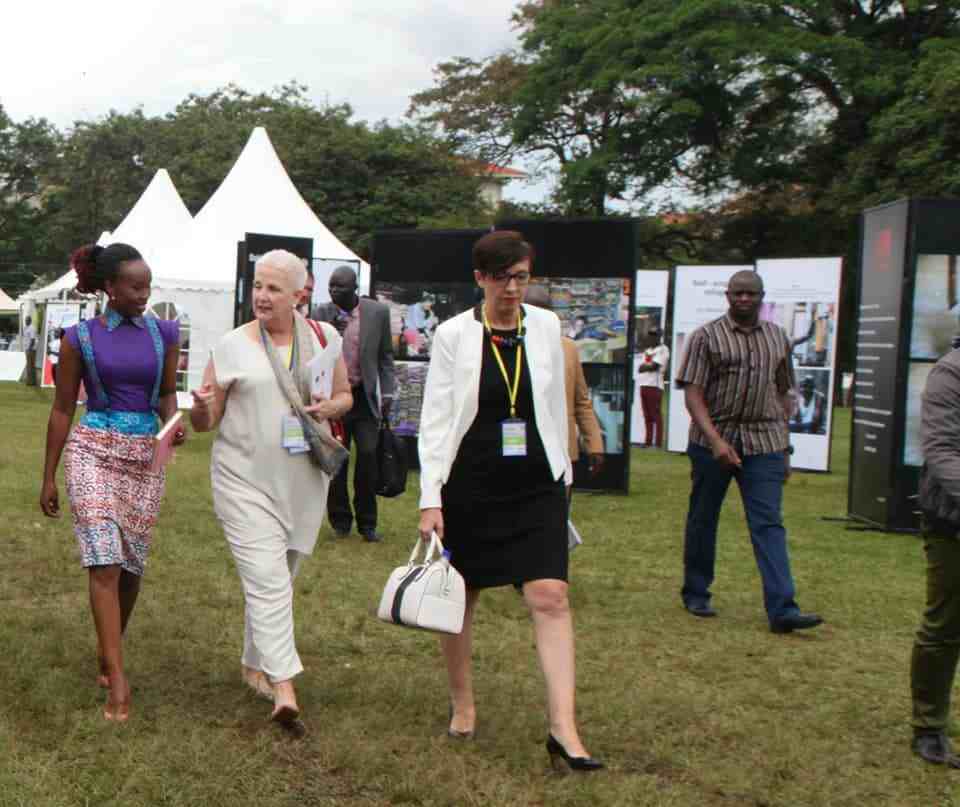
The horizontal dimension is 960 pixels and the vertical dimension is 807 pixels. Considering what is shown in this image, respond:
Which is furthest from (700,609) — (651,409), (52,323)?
Result: (52,323)

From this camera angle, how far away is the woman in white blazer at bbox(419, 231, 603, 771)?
479 cm

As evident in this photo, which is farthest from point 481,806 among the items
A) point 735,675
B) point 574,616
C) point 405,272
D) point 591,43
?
point 591,43

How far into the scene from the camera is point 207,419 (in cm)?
517

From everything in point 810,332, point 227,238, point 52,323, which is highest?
point 227,238

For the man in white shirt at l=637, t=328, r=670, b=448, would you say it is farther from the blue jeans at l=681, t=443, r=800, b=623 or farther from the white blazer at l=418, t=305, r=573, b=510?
the white blazer at l=418, t=305, r=573, b=510

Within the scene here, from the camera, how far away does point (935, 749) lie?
507 centimetres

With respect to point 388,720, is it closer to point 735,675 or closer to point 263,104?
A: point 735,675

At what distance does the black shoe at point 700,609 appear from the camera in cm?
777

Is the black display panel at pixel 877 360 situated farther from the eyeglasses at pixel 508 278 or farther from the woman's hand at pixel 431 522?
the woman's hand at pixel 431 522

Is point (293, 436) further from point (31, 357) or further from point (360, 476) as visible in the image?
point (31, 357)

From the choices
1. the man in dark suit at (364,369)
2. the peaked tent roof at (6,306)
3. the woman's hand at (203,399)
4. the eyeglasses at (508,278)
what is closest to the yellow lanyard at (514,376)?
the eyeglasses at (508,278)

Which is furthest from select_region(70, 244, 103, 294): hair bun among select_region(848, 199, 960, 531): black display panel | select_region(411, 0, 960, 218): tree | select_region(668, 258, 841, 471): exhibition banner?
select_region(411, 0, 960, 218): tree

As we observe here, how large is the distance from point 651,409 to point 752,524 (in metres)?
13.2

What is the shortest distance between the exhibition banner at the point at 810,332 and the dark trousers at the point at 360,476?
8.42 metres
